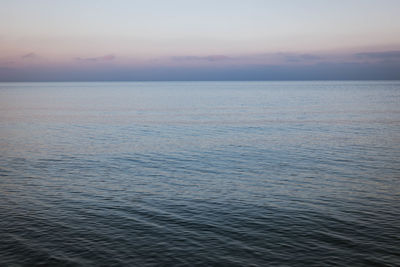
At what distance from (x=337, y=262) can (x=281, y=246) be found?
3445mm

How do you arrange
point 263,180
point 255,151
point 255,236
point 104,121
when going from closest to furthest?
point 255,236, point 263,180, point 255,151, point 104,121

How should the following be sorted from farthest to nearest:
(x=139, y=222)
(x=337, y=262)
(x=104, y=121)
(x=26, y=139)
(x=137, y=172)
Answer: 1. (x=104, y=121)
2. (x=26, y=139)
3. (x=137, y=172)
4. (x=139, y=222)
5. (x=337, y=262)

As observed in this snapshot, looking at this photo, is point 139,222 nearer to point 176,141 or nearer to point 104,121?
point 176,141

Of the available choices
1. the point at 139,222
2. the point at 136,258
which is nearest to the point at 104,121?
the point at 139,222

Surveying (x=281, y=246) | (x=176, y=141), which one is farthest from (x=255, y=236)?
(x=176, y=141)

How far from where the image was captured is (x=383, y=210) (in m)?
27.9

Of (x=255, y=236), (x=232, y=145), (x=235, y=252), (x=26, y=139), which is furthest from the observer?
(x=26, y=139)

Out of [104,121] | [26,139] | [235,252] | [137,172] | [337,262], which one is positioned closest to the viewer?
[337,262]

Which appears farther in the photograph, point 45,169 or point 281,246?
point 45,169

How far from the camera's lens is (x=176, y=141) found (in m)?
61.2

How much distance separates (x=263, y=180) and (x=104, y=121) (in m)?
61.4

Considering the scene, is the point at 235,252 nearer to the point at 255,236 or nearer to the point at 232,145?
the point at 255,236

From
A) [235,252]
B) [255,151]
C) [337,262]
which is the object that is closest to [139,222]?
[235,252]

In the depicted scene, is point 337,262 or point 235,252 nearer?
point 337,262
